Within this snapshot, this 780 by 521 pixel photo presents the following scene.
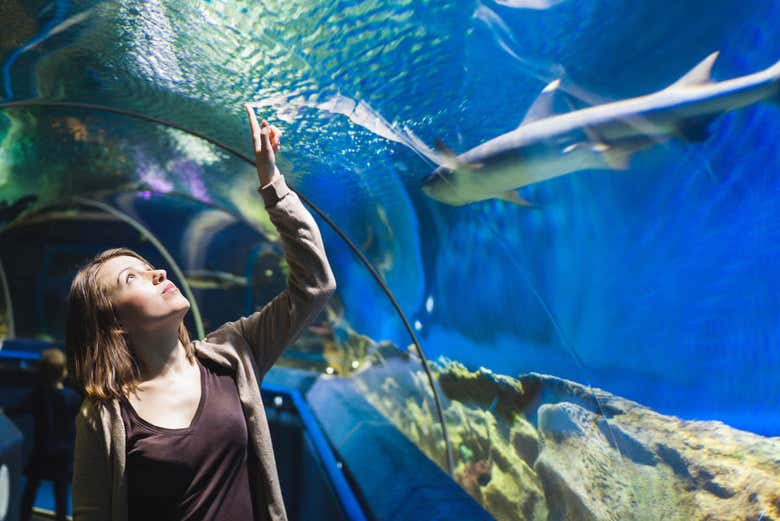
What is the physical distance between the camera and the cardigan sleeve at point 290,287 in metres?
1.21

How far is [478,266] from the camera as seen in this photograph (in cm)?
222

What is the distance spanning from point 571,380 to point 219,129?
6.79 ft

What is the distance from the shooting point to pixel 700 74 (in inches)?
48.0

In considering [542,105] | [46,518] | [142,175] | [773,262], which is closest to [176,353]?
[542,105]

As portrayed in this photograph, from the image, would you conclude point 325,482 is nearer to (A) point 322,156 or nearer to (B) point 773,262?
(A) point 322,156

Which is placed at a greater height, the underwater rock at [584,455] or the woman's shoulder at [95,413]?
the underwater rock at [584,455]

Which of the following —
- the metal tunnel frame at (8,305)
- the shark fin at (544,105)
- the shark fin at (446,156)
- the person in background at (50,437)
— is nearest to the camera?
the shark fin at (544,105)

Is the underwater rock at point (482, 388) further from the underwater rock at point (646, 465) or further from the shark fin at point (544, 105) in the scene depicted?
the shark fin at point (544, 105)

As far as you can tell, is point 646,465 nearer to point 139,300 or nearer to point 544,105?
point 544,105

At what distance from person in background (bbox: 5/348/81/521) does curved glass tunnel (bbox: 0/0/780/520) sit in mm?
1491

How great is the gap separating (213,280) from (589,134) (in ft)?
13.2

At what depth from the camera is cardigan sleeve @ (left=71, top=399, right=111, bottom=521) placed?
1.07m

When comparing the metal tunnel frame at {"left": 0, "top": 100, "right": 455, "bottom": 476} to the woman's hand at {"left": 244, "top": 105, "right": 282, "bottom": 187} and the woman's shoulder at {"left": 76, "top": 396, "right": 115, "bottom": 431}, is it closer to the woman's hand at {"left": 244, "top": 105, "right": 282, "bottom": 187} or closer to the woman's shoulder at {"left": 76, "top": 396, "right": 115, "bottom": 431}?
the woman's hand at {"left": 244, "top": 105, "right": 282, "bottom": 187}

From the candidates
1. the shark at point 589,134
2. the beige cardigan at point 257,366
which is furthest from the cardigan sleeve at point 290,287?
the shark at point 589,134
